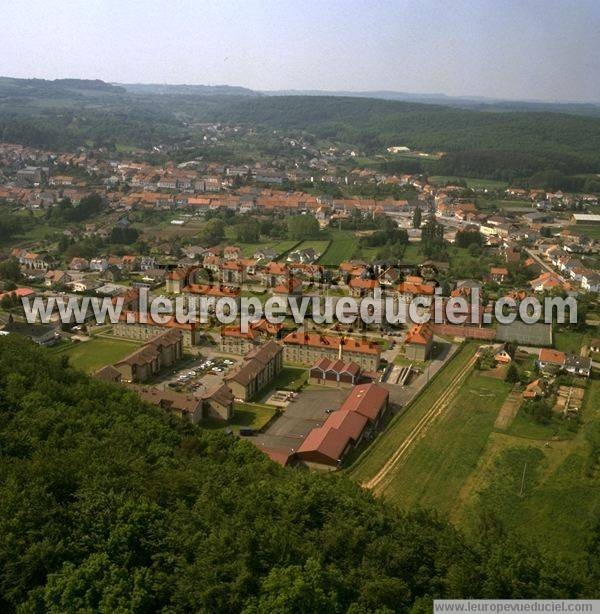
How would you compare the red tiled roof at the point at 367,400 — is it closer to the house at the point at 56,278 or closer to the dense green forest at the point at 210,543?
the dense green forest at the point at 210,543

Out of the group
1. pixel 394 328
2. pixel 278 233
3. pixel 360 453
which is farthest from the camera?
pixel 278 233

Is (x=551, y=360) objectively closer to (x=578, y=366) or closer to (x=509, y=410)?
(x=578, y=366)

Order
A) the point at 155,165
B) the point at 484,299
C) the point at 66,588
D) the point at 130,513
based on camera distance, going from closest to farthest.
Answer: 1. the point at 66,588
2. the point at 130,513
3. the point at 484,299
4. the point at 155,165

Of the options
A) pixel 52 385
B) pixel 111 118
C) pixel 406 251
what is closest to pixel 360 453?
pixel 52 385

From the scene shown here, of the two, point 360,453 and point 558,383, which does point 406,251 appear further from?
point 360,453

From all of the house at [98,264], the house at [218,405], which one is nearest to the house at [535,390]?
the house at [218,405]

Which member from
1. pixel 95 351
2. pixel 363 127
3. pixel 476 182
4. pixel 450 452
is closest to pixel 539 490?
pixel 450 452
